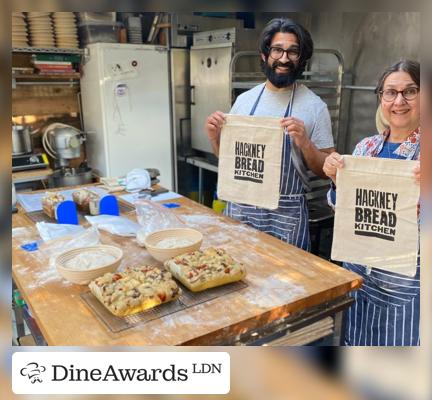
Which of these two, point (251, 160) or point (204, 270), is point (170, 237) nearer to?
point (204, 270)

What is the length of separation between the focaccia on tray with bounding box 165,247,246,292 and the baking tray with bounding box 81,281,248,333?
1 centimetres

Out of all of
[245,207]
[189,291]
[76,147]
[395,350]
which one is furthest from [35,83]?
[395,350]

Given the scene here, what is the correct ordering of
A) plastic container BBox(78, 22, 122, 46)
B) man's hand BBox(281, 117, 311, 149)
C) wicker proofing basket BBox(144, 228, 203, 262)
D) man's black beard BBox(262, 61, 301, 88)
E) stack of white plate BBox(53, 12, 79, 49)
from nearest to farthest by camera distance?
wicker proofing basket BBox(144, 228, 203, 262) < man's hand BBox(281, 117, 311, 149) < man's black beard BBox(262, 61, 301, 88) < stack of white plate BBox(53, 12, 79, 49) < plastic container BBox(78, 22, 122, 46)

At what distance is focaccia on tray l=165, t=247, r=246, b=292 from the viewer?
0.75 meters

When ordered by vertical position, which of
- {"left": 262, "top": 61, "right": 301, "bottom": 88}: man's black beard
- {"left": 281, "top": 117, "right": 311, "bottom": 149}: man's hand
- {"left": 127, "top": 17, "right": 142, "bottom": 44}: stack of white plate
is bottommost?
{"left": 281, "top": 117, "right": 311, "bottom": 149}: man's hand

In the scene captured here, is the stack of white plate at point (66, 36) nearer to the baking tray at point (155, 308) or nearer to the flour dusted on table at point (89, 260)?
the flour dusted on table at point (89, 260)

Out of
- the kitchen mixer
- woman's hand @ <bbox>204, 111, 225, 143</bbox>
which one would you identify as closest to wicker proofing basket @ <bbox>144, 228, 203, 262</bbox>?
woman's hand @ <bbox>204, 111, 225, 143</bbox>

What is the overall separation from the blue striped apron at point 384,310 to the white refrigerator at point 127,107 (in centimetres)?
164

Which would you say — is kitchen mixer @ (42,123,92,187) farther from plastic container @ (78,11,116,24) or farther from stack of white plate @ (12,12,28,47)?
stack of white plate @ (12,12,28,47)

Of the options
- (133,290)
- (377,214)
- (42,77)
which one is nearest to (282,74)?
(377,214)

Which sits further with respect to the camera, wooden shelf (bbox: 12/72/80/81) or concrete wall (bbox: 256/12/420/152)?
wooden shelf (bbox: 12/72/80/81)

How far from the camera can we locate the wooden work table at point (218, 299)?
638 mm

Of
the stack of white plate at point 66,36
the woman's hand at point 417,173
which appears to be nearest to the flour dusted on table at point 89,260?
the woman's hand at point 417,173

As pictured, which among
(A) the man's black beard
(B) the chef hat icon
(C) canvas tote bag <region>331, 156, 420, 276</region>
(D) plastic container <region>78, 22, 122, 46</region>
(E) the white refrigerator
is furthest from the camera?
(E) the white refrigerator
